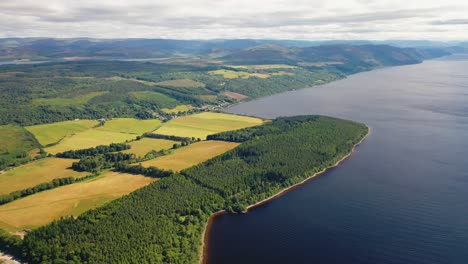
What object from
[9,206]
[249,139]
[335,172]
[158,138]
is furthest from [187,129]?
[9,206]

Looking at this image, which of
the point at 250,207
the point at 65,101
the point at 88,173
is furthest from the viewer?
the point at 65,101

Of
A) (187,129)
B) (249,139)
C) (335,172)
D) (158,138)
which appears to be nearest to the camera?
(335,172)

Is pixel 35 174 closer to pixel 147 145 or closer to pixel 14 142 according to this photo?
pixel 147 145

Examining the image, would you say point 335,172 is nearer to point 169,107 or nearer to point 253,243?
point 253,243

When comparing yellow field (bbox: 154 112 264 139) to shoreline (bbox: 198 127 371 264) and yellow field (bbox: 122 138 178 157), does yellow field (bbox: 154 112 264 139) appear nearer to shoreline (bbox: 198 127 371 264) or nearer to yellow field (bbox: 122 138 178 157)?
yellow field (bbox: 122 138 178 157)

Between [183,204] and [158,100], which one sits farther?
[158,100]

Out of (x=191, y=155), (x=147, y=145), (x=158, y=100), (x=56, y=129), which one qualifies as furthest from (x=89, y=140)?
(x=158, y=100)
